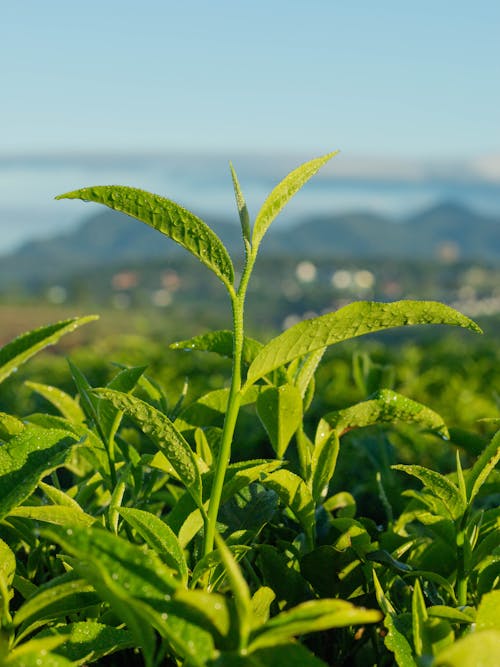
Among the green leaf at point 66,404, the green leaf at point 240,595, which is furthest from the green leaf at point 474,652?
the green leaf at point 66,404

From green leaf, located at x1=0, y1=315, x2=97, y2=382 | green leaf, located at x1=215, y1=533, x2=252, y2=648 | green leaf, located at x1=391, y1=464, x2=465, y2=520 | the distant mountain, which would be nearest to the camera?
green leaf, located at x1=215, y1=533, x2=252, y2=648

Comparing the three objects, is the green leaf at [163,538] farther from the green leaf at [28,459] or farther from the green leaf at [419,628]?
the green leaf at [419,628]

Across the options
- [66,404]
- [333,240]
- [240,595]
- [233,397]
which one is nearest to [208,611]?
[240,595]

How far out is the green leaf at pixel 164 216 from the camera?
3.09 ft

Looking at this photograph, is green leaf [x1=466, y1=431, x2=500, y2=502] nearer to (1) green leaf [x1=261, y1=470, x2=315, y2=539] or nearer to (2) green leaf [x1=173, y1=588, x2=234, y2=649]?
(1) green leaf [x1=261, y1=470, x2=315, y2=539]

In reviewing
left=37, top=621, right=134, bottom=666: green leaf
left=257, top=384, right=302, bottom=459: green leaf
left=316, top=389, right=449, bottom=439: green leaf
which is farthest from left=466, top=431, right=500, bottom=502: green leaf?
left=37, top=621, right=134, bottom=666: green leaf

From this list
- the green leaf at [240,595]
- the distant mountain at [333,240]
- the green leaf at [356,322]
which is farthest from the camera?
the distant mountain at [333,240]

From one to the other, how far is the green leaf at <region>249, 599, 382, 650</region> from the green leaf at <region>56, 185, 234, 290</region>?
1.42 feet

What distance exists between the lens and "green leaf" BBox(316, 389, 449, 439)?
1.27m

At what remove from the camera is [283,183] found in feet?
3.43

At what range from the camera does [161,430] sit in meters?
0.99

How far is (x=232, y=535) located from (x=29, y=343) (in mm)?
452

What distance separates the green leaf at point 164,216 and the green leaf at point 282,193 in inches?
2.7

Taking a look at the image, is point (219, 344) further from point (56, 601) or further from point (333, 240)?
point (333, 240)
